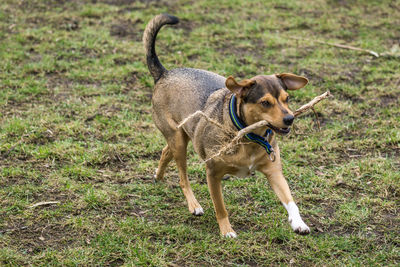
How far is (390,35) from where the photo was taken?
9531mm

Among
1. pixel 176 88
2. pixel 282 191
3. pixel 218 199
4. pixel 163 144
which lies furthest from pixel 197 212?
pixel 163 144

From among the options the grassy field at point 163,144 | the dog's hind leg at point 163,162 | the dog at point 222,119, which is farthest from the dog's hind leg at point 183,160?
the dog's hind leg at point 163,162

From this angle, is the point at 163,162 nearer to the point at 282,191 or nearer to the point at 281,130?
the point at 282,191

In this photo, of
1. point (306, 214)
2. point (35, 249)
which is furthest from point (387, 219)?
point (35, 249)

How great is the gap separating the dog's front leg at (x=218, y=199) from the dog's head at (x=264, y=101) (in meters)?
0.61

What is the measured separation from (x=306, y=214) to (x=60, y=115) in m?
3.49

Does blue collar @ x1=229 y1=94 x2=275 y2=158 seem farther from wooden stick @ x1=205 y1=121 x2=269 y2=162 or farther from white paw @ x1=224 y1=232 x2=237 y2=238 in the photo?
white paw @ x1=224 y1=232 x2=237 y2=238

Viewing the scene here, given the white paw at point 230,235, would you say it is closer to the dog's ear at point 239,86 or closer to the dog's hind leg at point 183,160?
the dog's hind leg at point 183,160

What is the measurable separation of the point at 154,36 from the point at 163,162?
1.29 m

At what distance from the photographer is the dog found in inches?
149

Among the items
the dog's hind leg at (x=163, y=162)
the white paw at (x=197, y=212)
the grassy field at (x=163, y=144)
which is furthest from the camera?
the dog's hind leg at (x=163, y=162)

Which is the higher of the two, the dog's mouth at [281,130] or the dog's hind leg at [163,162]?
the dog's mouth at [281,130]

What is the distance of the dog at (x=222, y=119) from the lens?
379 cm

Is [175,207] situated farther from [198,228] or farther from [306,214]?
[306,214]
